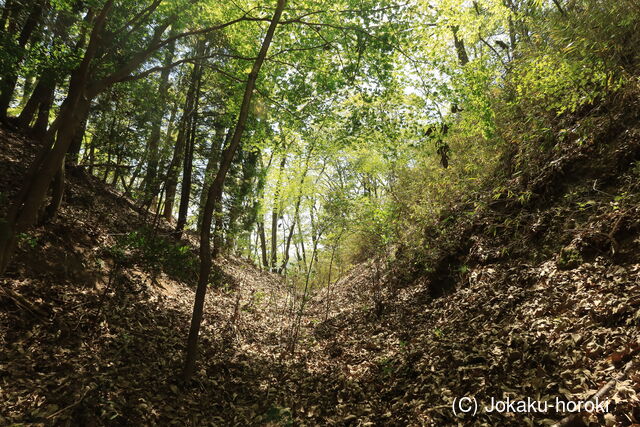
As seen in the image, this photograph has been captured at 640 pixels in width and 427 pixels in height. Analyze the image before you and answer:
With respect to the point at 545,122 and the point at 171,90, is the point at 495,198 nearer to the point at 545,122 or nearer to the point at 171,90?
the point at 545,122

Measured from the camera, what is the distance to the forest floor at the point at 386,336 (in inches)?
157

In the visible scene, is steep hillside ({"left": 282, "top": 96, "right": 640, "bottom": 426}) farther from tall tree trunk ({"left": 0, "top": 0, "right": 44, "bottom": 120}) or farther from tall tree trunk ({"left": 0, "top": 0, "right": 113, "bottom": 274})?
tall tree trunk ({"left": 0, "top": 0, "right": 44, "bottom": 120})

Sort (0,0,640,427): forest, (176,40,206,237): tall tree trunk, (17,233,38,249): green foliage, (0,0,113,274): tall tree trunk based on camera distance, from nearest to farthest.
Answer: (0,0,640,427): forest < (0,0,113,274): tall tree trunk < (17,233,38,249): green foliage < (176,40,206,237): tall tree trunk

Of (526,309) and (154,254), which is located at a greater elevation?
(154,254)

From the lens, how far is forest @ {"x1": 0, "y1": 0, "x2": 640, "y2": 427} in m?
4.29

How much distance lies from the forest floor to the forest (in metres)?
0.04

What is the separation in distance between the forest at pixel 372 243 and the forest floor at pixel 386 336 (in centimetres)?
4

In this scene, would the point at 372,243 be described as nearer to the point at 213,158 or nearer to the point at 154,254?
the point at 154,254

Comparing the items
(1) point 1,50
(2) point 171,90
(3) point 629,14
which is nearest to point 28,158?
(1) point 1,50

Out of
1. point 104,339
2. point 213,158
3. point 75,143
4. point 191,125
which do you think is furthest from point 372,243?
point 75,143

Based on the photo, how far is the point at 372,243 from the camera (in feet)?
32.4

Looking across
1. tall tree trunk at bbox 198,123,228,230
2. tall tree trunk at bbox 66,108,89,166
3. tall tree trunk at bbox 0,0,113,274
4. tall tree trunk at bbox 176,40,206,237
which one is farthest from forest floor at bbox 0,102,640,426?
tall tree trunk at bbox 198,123,228,230

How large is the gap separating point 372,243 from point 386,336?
323 centimetres

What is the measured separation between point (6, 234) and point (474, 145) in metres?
10.7
